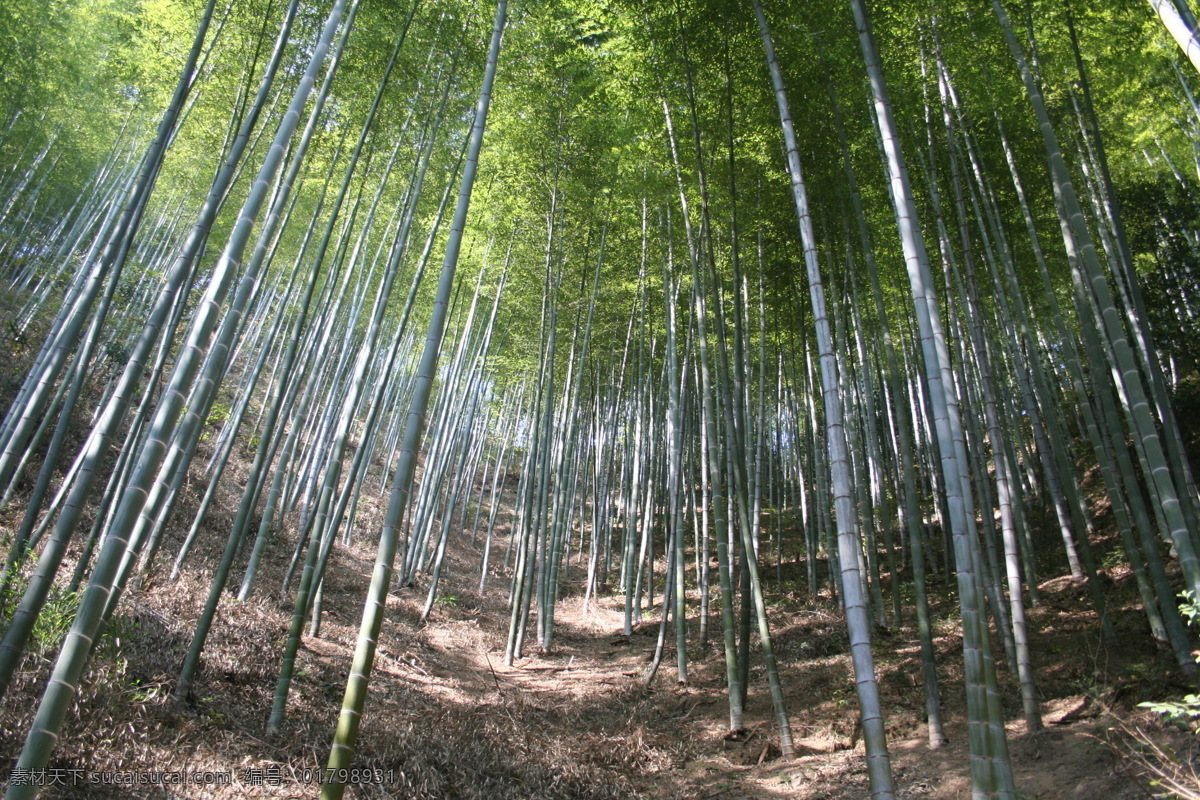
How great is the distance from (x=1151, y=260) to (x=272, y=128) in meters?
10.9

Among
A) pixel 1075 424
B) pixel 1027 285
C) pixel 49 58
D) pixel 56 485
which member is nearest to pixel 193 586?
pixel 56 485

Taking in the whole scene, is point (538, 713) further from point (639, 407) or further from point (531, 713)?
point (639, 407)

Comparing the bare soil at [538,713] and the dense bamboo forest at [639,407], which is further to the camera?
the bare soil at [538,713]

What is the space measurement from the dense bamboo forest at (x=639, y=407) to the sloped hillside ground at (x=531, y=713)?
3 cm

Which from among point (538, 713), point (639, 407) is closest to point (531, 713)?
point (538, 713)

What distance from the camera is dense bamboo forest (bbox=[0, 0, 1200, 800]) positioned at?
8.16ft

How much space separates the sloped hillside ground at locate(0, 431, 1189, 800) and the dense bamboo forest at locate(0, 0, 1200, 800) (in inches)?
1.2

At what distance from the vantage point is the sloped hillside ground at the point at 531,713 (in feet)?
9.09

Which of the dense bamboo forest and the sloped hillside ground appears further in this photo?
the sloped hillside ground

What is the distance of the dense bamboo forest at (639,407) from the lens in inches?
97.9

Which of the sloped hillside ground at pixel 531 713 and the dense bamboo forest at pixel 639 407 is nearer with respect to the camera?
the dense bamboo forest at pixel 639 407

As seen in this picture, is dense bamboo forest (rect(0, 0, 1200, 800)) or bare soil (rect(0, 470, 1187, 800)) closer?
dense bamboo forest (rect(0, 0, 1200, 800))

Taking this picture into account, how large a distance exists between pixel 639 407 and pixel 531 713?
4.60 m

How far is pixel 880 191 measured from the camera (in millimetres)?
5832
